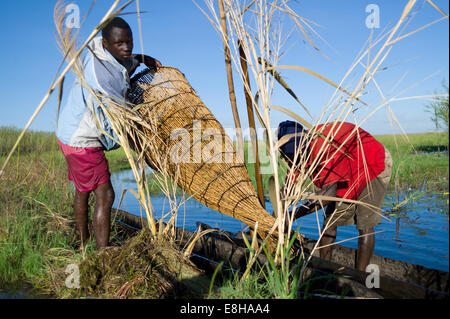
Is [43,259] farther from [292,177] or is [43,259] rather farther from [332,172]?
[332,172]

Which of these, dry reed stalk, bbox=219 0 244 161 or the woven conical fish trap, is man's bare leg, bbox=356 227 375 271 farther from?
dry reed stalk, bbox=219 0 244 161

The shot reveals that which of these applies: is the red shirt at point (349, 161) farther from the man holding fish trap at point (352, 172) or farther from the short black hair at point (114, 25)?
the short black hair at point (114, 25)

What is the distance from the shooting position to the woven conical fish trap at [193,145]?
2271 millimetres

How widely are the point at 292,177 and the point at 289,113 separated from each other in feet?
1.26

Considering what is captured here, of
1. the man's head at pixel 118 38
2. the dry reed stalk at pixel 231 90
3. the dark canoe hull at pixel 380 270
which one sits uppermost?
the man's head at pixel 118 38

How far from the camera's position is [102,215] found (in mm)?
2184

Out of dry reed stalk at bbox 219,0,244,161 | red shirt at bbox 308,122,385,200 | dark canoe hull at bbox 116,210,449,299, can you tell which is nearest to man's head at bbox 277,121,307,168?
red shirt at bbox 308,122,385,200

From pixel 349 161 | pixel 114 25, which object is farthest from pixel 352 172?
pixel 114 25

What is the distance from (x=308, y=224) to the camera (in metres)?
4.84

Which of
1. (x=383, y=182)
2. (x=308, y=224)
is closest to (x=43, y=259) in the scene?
(x=383, y=182)

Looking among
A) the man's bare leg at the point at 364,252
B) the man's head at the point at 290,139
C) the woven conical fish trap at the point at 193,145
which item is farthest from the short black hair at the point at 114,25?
the man's bare leg at the point at 364,252

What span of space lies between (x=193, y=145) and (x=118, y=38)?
87 centimetres

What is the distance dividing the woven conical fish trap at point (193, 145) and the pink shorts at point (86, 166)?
13.3 inches

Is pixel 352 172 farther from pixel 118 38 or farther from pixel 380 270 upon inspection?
pixel 118 38
